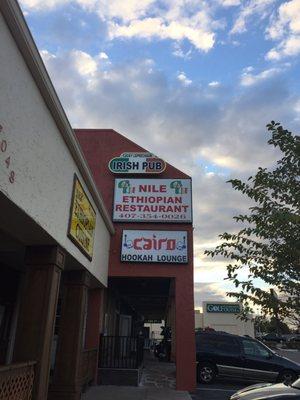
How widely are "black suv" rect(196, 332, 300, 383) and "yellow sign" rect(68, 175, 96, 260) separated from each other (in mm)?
6969

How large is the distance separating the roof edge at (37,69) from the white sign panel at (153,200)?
6.25m

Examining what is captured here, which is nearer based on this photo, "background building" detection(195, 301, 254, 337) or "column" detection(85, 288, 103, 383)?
"column" detection(85, 288, 103, 383)

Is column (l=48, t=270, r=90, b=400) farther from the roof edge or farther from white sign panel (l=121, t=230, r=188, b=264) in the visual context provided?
white sign panel (l=121, t=230, r=188, b=264)

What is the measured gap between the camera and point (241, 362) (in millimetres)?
14625

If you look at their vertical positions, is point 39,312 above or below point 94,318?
below

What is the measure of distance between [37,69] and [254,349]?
12913mm

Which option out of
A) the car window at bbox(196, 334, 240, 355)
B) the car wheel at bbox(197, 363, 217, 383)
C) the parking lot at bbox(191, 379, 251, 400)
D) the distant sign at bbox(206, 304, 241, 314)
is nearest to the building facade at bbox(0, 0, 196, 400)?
the parking lot at bbox(191, 379, 251, 400)

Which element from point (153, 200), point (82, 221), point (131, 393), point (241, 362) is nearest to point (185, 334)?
point (241, 362)

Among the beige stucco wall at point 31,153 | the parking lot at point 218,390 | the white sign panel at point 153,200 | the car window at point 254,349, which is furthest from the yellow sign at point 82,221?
the car window at point 254,349

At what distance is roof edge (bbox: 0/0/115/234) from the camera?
5.01 m

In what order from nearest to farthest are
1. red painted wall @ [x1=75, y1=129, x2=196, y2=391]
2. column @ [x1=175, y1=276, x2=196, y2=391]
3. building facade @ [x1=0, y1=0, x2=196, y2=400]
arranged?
building facade @ [x1=0, y1=0, x2=196, y2=400]
column @ [x1=175, y1=276, x2=196, y2=391]
red painted wall @ [x1=75, y1=129, x2=196, y2=391]

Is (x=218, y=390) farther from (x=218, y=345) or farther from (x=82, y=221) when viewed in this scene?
(x=82, y=221)

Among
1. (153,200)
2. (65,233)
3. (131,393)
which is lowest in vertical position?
(131,393)

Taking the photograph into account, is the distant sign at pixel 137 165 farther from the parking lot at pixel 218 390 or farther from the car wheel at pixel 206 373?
the parking lot at pixel 218 390
